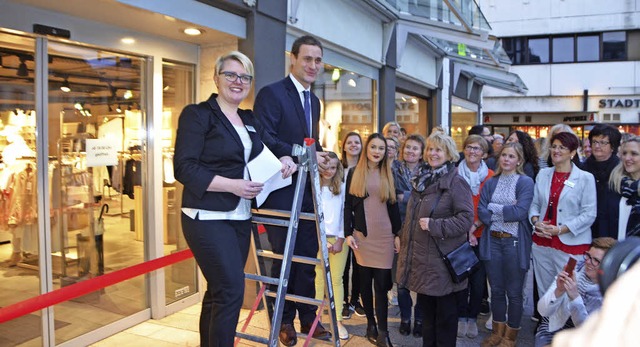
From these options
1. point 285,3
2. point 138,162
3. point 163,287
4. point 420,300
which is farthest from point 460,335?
point 285,3

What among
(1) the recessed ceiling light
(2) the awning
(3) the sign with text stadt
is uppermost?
(2) the awning

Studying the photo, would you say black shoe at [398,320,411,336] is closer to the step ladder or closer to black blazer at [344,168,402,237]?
black blazer at [344,168,402,237]

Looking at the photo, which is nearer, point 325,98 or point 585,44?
point 325,98

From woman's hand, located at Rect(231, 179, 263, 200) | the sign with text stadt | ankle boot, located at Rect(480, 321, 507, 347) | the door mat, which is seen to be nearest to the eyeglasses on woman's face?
ankle boot, located at Rect(480, 321, 507, 347)

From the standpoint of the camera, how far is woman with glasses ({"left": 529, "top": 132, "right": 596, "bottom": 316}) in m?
3.90

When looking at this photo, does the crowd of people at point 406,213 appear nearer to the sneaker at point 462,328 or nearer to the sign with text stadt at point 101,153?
the sneaker at point 462,328

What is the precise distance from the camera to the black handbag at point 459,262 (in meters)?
3.45

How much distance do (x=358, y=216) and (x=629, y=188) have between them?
2.12 metres

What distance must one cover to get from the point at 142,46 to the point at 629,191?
14.1ft

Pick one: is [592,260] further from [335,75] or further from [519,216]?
[335,75]

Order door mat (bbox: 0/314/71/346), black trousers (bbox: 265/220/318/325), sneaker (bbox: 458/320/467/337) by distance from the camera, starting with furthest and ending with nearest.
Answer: sneaker (bbox: 458/320/467/337)
door mat (bbox: 0/314/71/346)
black trousers (bbox: 265/220/318/325)

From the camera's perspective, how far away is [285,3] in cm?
536

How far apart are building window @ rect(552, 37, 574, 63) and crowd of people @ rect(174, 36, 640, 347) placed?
20704 mm

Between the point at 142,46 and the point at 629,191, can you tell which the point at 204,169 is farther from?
the point at 629,191
